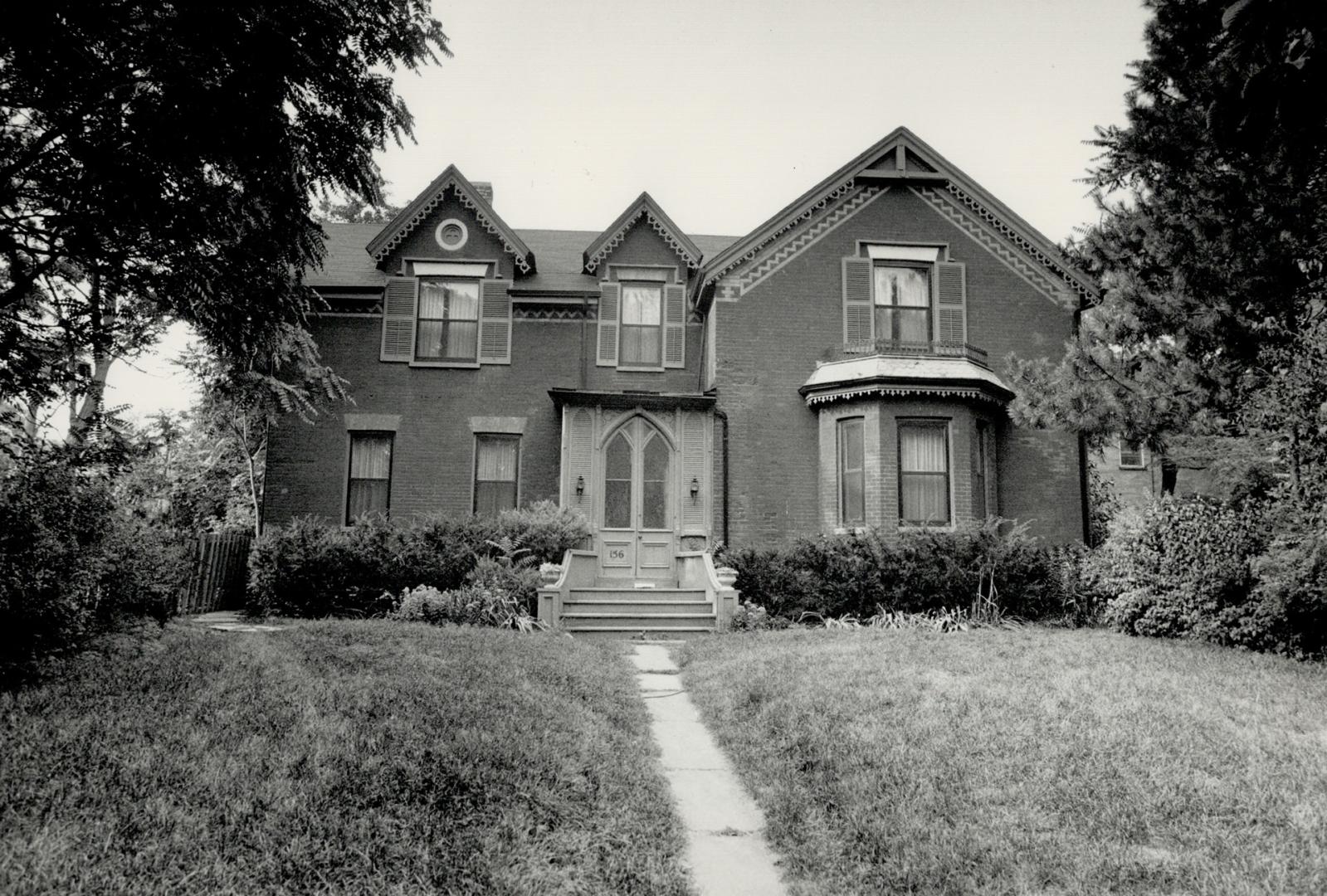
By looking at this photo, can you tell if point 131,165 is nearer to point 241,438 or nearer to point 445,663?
point 445,663

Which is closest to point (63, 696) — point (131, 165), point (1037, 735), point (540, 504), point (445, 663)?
point (445, 663)

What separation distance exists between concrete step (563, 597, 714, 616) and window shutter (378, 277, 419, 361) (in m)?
6.94

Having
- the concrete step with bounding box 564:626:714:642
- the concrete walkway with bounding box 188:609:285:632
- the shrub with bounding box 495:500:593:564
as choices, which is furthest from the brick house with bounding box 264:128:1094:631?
the concrete walkway with bounding box 188:609:285:632

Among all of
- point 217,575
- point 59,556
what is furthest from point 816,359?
point 59,556

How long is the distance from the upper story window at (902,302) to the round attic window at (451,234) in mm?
8381

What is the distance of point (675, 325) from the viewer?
18484mm

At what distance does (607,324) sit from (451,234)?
3712 mm

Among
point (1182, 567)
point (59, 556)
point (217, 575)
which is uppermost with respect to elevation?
point (1182, 567)

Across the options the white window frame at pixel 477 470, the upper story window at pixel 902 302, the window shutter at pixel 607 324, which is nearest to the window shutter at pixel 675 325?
the window shutter at pixel 607 324

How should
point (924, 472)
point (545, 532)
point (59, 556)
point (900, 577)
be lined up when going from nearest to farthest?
point (59, 556) < point (900, 577) < point (545, 532) < point (924, 472)

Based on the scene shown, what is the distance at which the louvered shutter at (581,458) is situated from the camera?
1645 cm

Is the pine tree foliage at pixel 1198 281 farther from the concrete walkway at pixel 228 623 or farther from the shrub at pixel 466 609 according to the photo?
the concrete walkway at pixel 228 623

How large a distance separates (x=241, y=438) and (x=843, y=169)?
14928 mm

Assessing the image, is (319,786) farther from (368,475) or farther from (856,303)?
(856,303)
